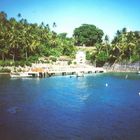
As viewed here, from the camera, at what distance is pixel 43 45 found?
77625 mm

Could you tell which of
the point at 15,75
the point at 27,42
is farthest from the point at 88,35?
A: the point at 15,75

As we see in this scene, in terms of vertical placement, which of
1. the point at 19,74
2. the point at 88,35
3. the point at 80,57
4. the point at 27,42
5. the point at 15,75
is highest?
the point at 88,35

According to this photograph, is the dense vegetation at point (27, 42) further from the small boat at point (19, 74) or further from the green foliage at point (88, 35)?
the green foliage at point (88, 35)

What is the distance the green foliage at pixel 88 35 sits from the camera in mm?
101188

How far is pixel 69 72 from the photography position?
226ft

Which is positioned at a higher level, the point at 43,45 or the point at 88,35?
the point at 88,35

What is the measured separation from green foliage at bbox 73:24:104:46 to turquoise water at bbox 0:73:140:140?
5855 cm

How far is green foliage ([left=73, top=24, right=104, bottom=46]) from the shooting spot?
101188 millimetres

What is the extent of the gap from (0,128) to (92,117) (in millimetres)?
7382

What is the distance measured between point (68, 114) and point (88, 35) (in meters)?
74.6

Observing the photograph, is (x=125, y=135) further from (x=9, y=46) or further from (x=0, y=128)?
(x=9, y=46)

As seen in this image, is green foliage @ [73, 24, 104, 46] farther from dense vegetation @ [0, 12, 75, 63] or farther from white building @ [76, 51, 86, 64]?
white building @ [76, 51, 86, 64]

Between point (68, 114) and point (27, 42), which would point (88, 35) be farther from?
point (68, 114)

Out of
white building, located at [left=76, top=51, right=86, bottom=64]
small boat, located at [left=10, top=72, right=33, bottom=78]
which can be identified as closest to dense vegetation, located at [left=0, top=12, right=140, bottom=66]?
white building, located at [left=76, top=51, right=86, bottom=64]
